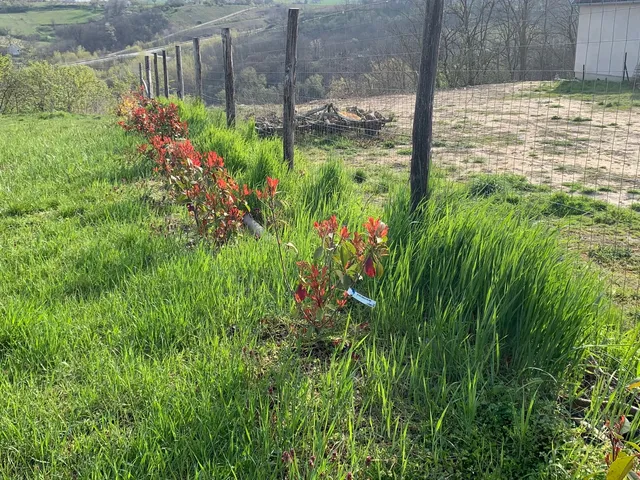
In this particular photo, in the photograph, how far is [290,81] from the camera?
5867 millimetres

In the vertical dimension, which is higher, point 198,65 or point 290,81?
point 198,65

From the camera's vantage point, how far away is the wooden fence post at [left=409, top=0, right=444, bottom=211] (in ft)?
11.6

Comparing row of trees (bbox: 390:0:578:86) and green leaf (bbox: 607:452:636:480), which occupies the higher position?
row of trees (bbox: 390:0:578:86)

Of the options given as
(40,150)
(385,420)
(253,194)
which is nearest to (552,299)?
(385,420)

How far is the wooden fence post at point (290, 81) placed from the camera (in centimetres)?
577

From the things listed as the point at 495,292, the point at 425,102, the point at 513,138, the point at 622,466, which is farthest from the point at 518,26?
the point at 622,466

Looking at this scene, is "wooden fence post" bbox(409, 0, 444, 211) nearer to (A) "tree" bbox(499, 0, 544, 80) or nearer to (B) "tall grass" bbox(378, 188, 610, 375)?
(B) "tall grass" bbox(378, 188, 610, 375)

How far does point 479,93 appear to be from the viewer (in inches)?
637

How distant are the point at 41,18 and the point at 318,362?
377 feet

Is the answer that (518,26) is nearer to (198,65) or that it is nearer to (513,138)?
(513,138)


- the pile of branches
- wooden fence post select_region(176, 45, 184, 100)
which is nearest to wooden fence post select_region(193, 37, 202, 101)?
the pile of branches

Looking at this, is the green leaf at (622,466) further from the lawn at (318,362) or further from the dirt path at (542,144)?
the dirt path at (542,144)

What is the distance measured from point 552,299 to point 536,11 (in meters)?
27.9

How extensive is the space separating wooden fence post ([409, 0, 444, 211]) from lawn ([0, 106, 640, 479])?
0.44 ft
